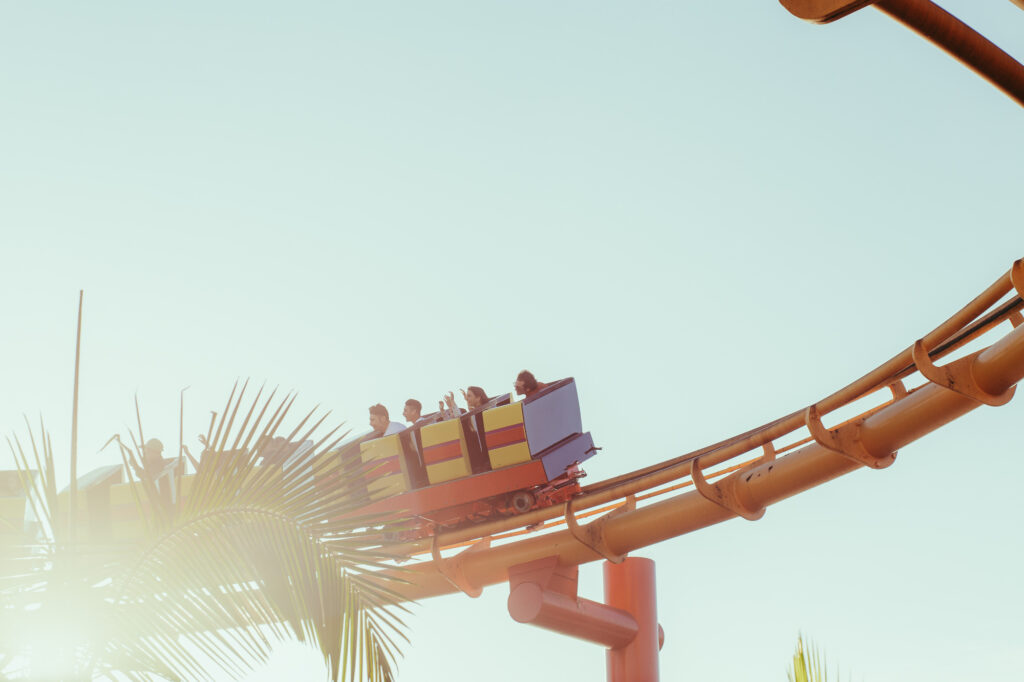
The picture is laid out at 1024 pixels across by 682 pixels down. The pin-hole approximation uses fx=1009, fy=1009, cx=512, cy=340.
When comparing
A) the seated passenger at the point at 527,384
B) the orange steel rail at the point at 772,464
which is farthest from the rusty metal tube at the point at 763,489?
the seated passenger at the point at 527,384

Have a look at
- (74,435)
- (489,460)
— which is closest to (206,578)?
(74,435)

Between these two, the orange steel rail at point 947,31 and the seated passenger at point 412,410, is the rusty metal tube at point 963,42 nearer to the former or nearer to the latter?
the orange steel rail at point 947,31

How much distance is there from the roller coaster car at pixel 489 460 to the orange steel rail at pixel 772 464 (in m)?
0.17

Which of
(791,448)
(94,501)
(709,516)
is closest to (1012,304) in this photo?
(791,448)

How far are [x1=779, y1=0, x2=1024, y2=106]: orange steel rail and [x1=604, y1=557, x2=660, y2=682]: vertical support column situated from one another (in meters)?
5.89

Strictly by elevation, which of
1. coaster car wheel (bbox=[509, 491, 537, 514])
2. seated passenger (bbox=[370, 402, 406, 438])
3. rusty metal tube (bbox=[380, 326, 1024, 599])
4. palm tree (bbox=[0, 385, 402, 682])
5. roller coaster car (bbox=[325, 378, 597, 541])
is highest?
seated passenger (bbox=[370, 402, 406, 438])

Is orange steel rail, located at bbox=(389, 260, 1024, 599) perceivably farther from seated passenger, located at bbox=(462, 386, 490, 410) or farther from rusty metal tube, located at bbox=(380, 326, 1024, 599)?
seated passenger, located at bbox=(462, 386, 490, 410)

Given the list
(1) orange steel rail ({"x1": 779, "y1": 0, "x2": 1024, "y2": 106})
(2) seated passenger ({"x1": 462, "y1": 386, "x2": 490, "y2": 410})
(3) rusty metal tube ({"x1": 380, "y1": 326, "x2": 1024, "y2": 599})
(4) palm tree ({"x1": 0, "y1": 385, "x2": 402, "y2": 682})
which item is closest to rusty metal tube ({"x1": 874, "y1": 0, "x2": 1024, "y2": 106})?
(1) orange steel rail ({"x1": 779, "y1": 0, "x2": 1024, "y2": 106})

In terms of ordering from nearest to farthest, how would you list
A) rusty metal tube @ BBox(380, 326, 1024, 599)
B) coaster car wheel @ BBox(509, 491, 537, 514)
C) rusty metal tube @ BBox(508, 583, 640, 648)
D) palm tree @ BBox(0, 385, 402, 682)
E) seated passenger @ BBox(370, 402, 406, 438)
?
palm tree @ BBox(0, 385, 402, 682)
rusty metal tube @ BBox(380, 326, 1024, 599)
rusty metal tube @ BBox(508, 583, 640, 648)
coaster car wheel @ BBox(509, 491, 537, 514)
seated passenger @ BBox(370, 402, 406, 438)

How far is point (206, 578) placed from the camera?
8.61 feet

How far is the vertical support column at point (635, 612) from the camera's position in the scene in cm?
637

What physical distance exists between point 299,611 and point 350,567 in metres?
0.17

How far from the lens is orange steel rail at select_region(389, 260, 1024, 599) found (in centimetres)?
433

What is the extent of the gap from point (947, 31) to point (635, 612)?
594cm
